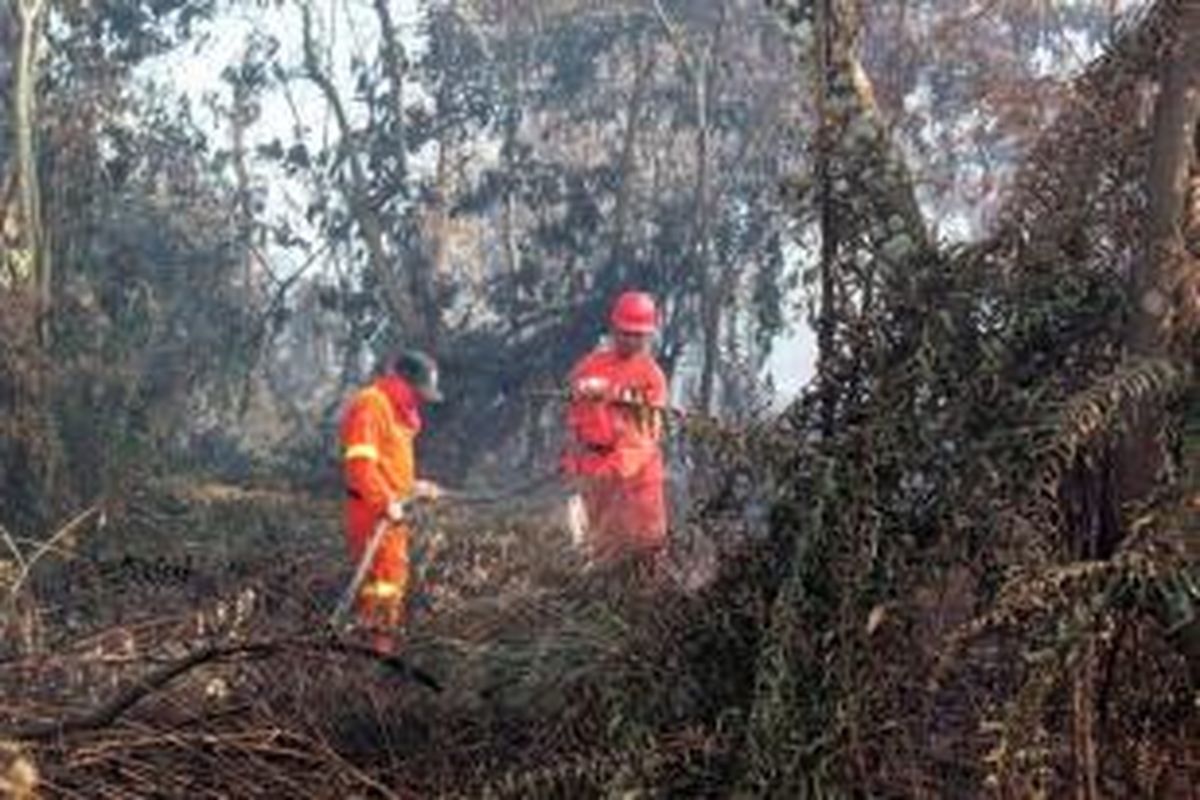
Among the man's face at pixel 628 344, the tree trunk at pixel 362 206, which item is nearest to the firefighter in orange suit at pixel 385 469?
the man's face at pixel 628 344

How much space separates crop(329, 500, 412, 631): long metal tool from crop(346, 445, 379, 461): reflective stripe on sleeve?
0.26 metres

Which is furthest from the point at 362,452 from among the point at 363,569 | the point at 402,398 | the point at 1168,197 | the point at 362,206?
the point at 362,206

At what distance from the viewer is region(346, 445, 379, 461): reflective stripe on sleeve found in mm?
8844

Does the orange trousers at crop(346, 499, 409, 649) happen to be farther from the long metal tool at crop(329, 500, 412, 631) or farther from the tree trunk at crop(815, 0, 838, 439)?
the tree trunk at crop(815, 0, 838, 439)

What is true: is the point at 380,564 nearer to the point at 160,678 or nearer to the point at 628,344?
the point at 628,344

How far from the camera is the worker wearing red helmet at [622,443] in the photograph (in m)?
5.07

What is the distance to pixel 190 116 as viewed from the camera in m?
20.6

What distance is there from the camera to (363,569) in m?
7.89

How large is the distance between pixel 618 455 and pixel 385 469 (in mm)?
1186

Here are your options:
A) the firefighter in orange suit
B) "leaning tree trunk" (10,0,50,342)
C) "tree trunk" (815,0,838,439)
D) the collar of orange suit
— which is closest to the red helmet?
the firefighter in orange suit

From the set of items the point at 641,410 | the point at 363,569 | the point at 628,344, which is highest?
the point at 628,344

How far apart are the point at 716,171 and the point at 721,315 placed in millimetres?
1812

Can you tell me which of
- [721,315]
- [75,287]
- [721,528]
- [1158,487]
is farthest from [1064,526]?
[721,315]

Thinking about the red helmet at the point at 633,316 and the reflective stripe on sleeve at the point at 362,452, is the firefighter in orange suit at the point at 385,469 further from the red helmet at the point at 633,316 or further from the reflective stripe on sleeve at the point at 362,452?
the red helmet at the point at 633,316
